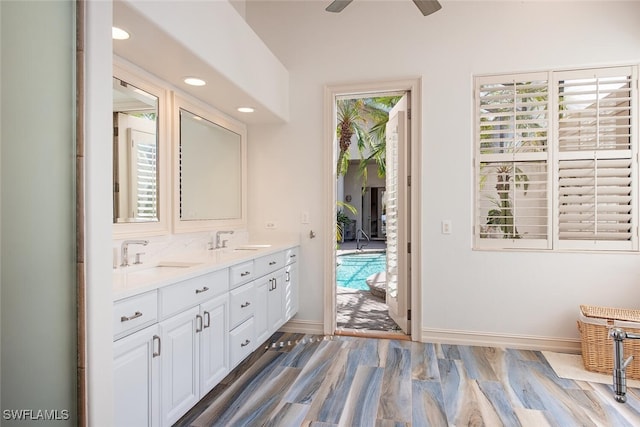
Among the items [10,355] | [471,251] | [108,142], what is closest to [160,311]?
[10,355]

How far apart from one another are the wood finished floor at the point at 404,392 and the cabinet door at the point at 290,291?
348 mm

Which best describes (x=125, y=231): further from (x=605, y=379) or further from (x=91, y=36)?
(x=605, y=379)

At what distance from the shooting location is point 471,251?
137 inches

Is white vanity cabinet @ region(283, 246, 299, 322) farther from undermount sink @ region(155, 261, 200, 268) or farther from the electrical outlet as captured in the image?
undermount sink @ region(155, 261, 200, 268)

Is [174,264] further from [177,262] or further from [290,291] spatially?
[290,291]

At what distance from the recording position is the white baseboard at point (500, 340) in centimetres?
330

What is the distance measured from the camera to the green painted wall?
1.16 m

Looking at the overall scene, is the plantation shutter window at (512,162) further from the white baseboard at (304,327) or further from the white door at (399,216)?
the white baseboard at (304,327)

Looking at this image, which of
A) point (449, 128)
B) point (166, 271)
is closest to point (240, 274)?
point (166, 271)

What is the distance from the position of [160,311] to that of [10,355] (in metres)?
0.69

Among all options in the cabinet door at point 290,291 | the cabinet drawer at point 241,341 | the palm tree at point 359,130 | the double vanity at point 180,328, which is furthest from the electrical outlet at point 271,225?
the palm tree at point 359,130

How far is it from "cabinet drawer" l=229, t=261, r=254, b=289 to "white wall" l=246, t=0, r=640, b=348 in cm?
113

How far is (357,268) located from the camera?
842 cm

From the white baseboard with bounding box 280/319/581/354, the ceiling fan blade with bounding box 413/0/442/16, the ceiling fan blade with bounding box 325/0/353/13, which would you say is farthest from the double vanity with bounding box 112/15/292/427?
the ceiling fan blade with bounding box 413/0/442/16
